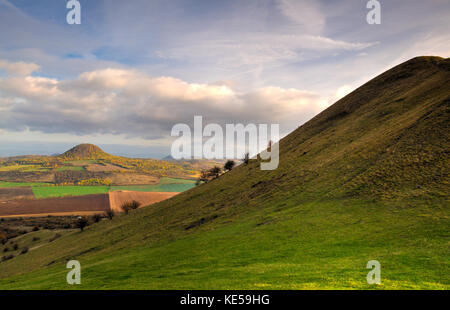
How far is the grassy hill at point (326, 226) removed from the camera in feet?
47.2

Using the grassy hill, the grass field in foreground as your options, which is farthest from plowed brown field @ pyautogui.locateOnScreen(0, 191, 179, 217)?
the grass field in foreground

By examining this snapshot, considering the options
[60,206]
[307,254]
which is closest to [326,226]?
[307,254]

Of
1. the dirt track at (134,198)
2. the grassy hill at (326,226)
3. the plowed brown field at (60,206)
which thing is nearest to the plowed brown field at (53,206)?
the plowed brown field at (60,206)

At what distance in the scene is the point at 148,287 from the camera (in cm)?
1555

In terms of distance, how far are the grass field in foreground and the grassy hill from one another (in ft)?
0.30

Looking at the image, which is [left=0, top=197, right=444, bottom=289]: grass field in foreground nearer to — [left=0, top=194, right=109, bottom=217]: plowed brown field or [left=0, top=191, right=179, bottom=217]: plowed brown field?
[left=0, top=191, right=179, bottom=217]: plowed brown field

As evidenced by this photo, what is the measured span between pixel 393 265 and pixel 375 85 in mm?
82537

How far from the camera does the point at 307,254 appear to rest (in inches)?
706

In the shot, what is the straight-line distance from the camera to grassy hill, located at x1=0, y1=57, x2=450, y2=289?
47.2 feet

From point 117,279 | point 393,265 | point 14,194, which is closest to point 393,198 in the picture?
point 393,265

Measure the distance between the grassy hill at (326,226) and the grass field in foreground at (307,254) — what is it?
92 mm

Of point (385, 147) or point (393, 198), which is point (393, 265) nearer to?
A: point (393, 198)

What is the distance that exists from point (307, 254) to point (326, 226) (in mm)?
6288

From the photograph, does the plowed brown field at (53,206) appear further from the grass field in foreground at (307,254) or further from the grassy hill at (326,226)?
the grass field in foreground at (307,254)
